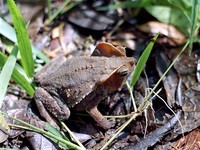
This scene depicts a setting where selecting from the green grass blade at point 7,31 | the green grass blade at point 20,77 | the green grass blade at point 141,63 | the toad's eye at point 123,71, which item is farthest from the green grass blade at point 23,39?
the green grass blade at point 141,63

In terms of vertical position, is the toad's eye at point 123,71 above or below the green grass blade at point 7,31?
below

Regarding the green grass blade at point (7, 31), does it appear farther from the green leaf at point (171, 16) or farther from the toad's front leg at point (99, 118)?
the green leaf at point (171, 16)

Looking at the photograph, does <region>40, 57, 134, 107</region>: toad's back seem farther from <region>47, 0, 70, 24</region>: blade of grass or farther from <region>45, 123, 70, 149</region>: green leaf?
<region>47, 0, 70, 24</region>: blade of grass

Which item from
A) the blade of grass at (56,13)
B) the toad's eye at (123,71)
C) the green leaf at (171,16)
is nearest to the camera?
the toad's eye at (123,71)

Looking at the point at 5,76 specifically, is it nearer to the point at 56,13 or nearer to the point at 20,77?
the point at 20,77

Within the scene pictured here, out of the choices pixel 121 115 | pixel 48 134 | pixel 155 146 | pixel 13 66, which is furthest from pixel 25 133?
pixel 155 146

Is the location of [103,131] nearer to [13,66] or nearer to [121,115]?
[121,115]

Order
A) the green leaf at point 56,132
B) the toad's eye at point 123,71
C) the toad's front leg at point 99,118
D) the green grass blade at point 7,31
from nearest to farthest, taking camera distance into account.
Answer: the green leaf at point 56,132
the toad's eye at point 123,71
the toad's front leg at point 99,118
the green grass blade at point 7,31
